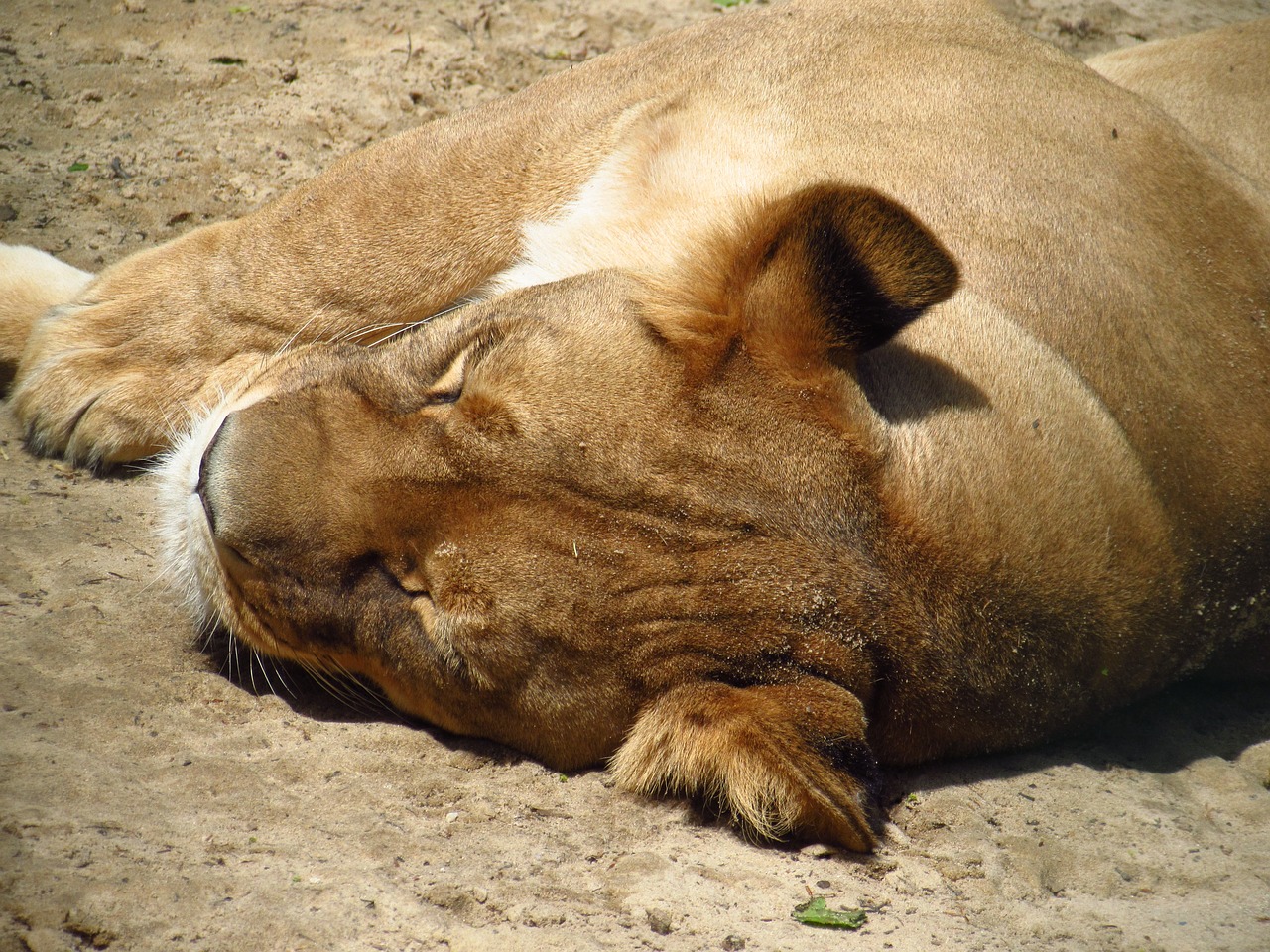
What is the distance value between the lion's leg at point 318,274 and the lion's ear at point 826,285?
1.11 m

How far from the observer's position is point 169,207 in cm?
493

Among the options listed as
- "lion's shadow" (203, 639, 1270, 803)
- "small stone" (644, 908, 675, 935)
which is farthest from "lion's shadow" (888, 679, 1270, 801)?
"small stone" (644, 908, 675, 935)

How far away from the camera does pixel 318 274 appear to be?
12.6ft

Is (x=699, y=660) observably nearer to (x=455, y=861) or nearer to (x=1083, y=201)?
(x=455, y=861)

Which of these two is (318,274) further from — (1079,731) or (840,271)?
(1079,731)

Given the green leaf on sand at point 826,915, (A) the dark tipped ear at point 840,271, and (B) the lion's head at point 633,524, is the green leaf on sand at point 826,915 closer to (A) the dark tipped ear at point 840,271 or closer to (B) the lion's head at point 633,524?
(B) the lion's head at point 633,524

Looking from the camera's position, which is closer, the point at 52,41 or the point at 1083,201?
the point at 1083,201

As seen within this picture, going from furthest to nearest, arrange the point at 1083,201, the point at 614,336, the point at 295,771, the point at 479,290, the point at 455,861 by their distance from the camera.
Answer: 1. the point at 479,290
2. the point at 1083,201
3. the point at 614,336
4. the point at 295,771
5. the point at 455,861

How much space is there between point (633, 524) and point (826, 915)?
3.11 feet

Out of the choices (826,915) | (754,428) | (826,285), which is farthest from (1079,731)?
(826,285)

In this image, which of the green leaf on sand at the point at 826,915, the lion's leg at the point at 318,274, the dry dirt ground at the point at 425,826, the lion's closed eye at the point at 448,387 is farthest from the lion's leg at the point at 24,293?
the green leaf on sand at the point at 826,915

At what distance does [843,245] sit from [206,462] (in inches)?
65.9

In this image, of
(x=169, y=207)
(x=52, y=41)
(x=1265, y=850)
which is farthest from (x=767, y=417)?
(x=52, y=41)

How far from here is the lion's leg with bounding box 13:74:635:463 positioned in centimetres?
381
